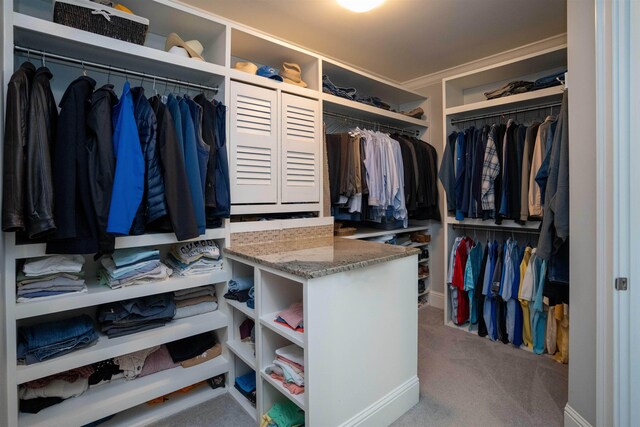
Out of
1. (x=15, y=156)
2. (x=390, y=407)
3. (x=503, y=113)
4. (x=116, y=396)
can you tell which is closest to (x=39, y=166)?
(x=15, y=156)

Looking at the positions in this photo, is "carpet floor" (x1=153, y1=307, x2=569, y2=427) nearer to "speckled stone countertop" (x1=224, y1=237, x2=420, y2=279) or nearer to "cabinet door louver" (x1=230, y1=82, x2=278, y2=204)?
"speckled stone countertop" (x1=224, y1=237, x2=420, y2=279)

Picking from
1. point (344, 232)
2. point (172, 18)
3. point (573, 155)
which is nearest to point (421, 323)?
point (344, 232)

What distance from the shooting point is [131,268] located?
5.21ft

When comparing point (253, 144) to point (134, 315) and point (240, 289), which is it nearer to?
point (240, 289)

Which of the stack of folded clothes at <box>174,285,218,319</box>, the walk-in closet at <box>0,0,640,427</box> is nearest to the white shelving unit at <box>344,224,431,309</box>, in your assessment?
the walk-in closet at <box>0,0,640,427</box>

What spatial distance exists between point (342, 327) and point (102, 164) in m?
1.32

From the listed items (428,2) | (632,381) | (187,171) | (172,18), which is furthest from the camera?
(428,2)

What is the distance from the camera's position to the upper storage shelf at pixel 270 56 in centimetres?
199

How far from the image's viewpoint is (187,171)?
164 cm

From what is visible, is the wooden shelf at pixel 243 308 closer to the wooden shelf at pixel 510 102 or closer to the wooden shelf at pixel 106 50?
the wooden shelf at pixel 106 50

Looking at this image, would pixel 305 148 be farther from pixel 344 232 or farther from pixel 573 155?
pixel 573 155

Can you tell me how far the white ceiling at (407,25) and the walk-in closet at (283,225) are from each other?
2cm

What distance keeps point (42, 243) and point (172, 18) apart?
4.61 feet

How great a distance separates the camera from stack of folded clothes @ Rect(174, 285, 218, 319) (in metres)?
1.86
